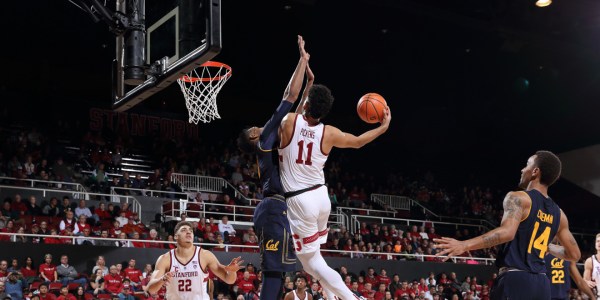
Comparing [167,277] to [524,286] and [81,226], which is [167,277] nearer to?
[524,286]

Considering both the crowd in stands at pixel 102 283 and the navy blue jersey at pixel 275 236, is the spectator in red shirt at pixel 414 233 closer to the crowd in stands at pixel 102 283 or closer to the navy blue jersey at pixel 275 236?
the crowd in stands at pixel 102 283

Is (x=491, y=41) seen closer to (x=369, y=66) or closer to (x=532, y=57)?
(x=532, y=57)

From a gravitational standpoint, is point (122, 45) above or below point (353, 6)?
below

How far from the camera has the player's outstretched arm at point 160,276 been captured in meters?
7.19

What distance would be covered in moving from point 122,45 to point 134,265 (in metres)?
8.21

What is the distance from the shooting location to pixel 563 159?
29.8m

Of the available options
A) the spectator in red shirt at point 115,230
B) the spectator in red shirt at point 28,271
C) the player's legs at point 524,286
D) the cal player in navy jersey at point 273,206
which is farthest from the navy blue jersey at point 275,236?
the spectator in red shirt at point 115,230

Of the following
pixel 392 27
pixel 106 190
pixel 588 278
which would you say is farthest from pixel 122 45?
pixel 392 27

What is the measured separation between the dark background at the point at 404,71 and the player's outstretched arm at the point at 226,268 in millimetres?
14817

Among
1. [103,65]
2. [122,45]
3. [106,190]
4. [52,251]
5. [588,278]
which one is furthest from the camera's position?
[103,65]

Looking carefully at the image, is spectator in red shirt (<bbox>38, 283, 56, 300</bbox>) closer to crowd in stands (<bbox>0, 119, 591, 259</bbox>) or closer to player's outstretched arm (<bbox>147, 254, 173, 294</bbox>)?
crowd in stands (<bbox>0, 119, 591, 259</bbox>)

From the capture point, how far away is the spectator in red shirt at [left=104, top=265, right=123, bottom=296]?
1428 cm

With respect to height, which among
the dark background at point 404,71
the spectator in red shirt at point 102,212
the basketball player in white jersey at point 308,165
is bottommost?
the basketball player in white jersey at point 308,165

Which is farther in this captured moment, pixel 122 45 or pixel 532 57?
pixel 532 57
